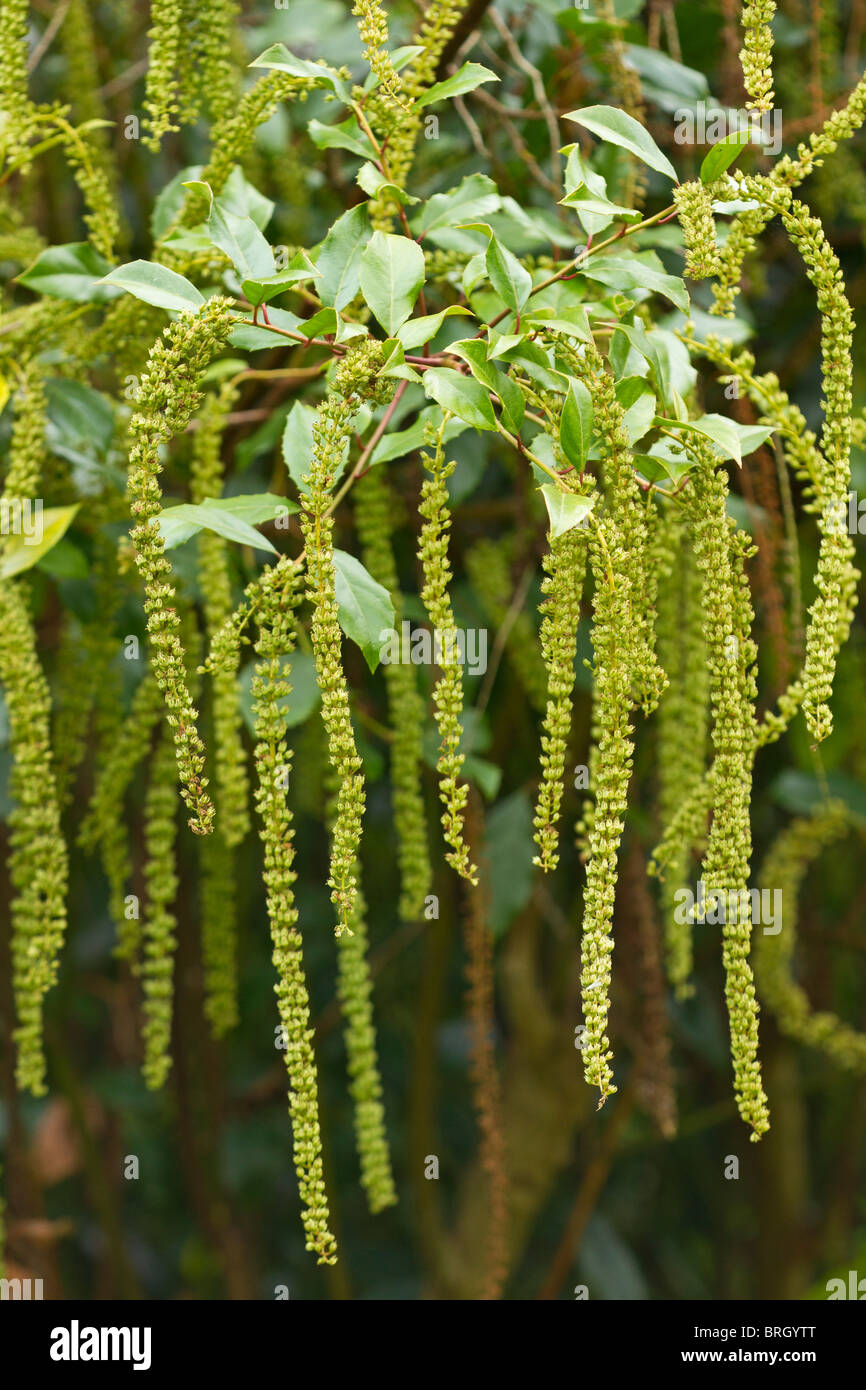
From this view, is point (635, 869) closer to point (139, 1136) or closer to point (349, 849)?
point (349, 849)

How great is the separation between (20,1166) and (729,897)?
3.90ft

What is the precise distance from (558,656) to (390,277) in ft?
0.73

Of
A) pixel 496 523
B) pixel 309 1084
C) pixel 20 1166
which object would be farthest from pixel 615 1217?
pixel 309 1084

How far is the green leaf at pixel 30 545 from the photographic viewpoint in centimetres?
81

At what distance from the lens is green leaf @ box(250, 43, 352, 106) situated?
685mm

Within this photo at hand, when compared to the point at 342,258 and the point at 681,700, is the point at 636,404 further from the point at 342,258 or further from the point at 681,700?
the point at 681,700

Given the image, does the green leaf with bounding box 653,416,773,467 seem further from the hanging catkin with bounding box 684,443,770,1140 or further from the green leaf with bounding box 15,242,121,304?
the green leaf with bounding box 15,242,121,304

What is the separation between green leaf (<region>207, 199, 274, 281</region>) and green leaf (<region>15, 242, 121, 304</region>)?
19 cm

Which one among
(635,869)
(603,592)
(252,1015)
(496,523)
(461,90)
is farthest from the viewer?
(252,1015)

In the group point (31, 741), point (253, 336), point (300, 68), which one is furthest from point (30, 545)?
point (300, 68)

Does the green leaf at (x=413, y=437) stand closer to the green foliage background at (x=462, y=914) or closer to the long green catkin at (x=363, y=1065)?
the green foliage background at (x=462, y=914)

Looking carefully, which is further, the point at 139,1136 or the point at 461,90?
the point at 139,1136

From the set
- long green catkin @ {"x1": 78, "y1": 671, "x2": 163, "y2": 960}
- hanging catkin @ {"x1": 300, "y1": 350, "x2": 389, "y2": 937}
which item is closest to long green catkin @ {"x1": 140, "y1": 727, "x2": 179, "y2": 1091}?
long green catkin @ {"x1": 78, "y1": 671, "x2": 163, "y2": 960}

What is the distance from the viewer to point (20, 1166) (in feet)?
4.90
